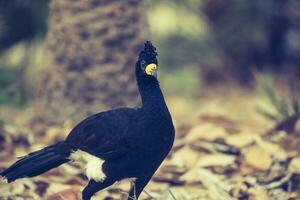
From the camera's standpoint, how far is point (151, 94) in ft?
12.6

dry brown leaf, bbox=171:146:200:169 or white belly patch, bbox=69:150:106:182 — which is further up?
dry brown leaf, bbox=171:146:200:169

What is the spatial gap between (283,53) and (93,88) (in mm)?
3604

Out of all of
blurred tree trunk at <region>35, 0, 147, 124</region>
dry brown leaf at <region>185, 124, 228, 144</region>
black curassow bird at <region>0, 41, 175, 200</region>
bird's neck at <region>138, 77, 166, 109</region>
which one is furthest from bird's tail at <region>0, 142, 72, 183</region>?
blurred tree trunk at <region>35, 0, 147, 124</region>

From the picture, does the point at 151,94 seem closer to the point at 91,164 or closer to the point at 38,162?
the point at 91,164

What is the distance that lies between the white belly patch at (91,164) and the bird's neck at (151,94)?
1.42 feet

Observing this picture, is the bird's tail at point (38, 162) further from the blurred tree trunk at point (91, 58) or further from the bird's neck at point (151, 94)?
the blurred tree trunk at point (91, 58)

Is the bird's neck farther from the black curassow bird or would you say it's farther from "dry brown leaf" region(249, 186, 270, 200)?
"dry brown leaf" region(249, 186, 270, 200)

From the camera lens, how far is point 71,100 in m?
5.69

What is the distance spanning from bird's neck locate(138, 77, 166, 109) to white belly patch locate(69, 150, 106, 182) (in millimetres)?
432

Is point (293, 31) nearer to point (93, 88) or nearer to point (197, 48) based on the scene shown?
point (197, 48)

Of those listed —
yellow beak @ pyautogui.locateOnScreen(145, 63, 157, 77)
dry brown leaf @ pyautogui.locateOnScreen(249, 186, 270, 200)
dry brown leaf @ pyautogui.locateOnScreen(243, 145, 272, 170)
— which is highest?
yellow beak @ pyautogui.locateOnScreen(145, 63, 157, 77)

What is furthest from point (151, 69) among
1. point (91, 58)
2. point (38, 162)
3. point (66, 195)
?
point (91, 58)

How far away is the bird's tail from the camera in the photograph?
3887 millimetres

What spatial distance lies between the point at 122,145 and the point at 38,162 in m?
0.56
